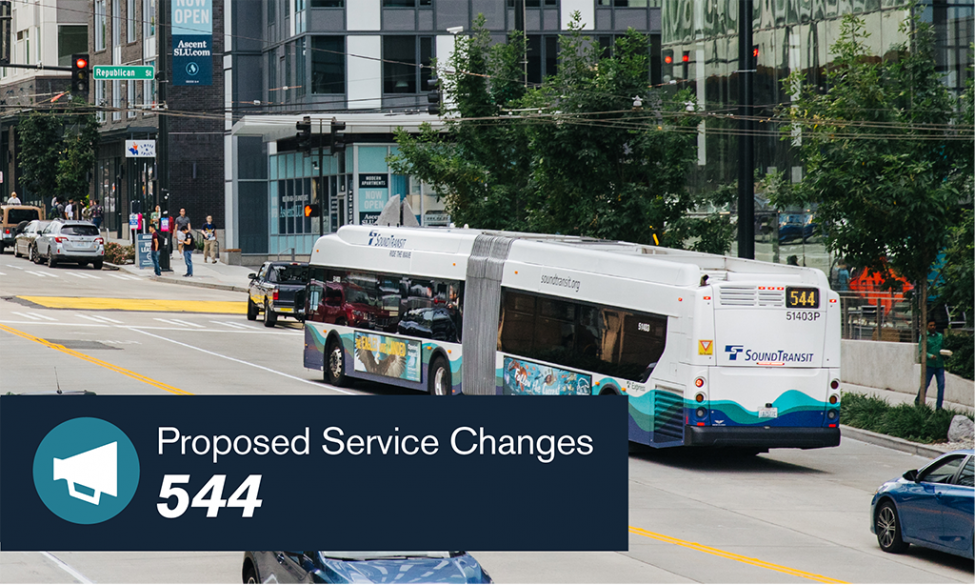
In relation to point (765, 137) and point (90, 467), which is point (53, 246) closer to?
point (765, 137)

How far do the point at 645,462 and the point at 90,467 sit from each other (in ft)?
41.1

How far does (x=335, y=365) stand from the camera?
89.2ft

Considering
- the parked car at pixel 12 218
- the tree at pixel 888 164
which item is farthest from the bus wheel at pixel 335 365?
the parked car at pixel 12 218

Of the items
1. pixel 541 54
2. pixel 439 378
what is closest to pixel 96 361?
pixel 439 378

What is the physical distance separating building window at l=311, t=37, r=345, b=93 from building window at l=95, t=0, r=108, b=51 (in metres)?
27.8

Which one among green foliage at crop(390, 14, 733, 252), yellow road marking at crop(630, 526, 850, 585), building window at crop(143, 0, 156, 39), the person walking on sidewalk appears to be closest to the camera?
yellow road marking at crop(630, 526, 850, 585)

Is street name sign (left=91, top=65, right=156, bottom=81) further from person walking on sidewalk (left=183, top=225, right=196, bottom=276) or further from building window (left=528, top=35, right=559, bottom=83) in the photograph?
building window (left=528, top=35, right=559, bottom=83)

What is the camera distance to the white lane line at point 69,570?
1213 cm

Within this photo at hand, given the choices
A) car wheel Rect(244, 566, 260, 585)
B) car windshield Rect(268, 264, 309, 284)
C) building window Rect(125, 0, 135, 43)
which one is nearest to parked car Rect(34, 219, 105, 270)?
car windshield Rect(268, 264, 309, 284)

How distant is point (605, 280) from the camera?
2025cm

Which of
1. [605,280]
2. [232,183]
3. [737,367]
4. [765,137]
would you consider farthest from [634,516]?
[232,183]

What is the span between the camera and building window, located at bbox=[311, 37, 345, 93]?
55.8 meters

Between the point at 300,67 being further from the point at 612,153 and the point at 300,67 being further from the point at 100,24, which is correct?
the point at 612,153

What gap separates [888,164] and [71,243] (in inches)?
1561
